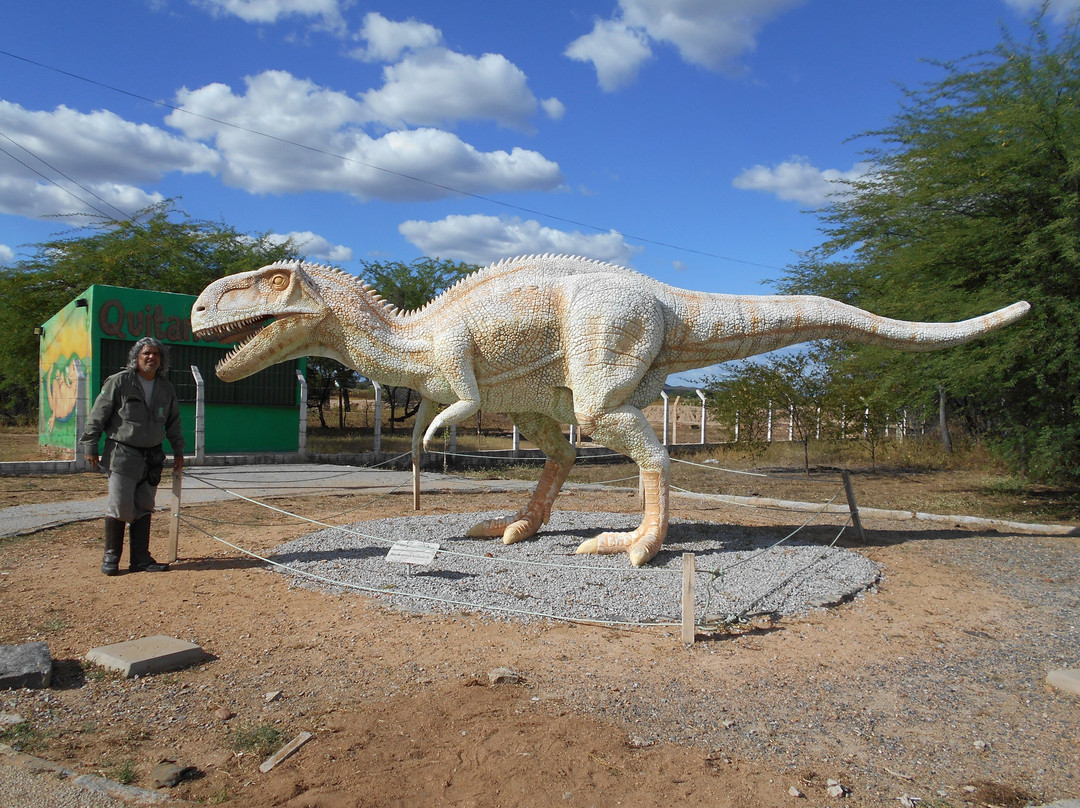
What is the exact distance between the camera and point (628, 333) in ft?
16.9

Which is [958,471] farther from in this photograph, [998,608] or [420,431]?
[420,431]

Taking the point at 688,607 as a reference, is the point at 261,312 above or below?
above

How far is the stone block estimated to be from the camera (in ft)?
9.92

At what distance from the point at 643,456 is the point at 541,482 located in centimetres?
137

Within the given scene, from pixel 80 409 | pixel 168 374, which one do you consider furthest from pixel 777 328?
pixel 168 374

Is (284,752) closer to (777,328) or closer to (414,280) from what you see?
(777,328)

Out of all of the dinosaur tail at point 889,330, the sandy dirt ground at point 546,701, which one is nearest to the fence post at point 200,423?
the sandy dirt ground at point 546,701

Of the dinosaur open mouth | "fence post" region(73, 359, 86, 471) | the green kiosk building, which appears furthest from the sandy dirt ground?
the green kiosk building

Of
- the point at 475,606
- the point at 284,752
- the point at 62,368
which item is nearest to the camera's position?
the point at 284,752

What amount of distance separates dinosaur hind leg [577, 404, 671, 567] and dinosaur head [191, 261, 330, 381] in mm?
2154

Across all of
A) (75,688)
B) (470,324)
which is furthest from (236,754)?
(470,324)

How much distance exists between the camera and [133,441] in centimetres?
493

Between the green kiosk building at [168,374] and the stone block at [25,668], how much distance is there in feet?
32.8

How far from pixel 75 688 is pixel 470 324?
3.16 meters
